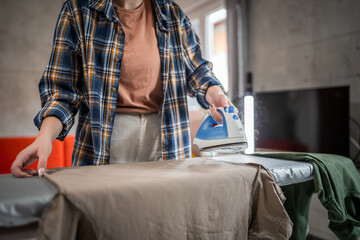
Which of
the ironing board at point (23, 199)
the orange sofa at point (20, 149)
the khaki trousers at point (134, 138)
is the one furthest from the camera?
the orange sofa at point (20, 149)

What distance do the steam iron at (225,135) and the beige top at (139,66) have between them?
230 mm

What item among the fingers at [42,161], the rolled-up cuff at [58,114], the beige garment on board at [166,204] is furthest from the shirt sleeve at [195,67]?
the fingers at [42,161]

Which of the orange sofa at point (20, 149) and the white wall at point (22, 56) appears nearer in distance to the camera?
the orange sofa at point (20, 149)

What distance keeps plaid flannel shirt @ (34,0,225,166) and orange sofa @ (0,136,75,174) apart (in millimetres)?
1618

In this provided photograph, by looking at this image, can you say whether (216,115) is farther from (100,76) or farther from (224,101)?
(100,76)

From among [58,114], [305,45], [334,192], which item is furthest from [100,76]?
[305,45]

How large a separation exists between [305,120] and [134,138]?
2.62 metres

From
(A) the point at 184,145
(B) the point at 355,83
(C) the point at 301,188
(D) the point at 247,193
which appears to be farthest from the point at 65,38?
(B) the point at 355,83

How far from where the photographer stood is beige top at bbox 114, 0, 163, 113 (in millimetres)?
1041

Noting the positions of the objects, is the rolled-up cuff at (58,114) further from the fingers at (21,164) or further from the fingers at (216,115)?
the fingers at (216,115)

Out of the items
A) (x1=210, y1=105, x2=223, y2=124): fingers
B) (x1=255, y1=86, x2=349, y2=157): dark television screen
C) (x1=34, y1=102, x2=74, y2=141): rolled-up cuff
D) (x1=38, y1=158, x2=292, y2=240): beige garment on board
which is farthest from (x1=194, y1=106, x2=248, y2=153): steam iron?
(x1=255, y1=86, x2=349, y2=157): dark television screen

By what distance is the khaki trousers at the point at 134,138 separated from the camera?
104 cm

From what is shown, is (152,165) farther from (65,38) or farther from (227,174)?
(65,38)

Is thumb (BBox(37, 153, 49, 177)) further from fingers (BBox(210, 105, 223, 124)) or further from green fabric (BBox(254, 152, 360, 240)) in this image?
green fabric (BBox(254, 152, 360, 240))
